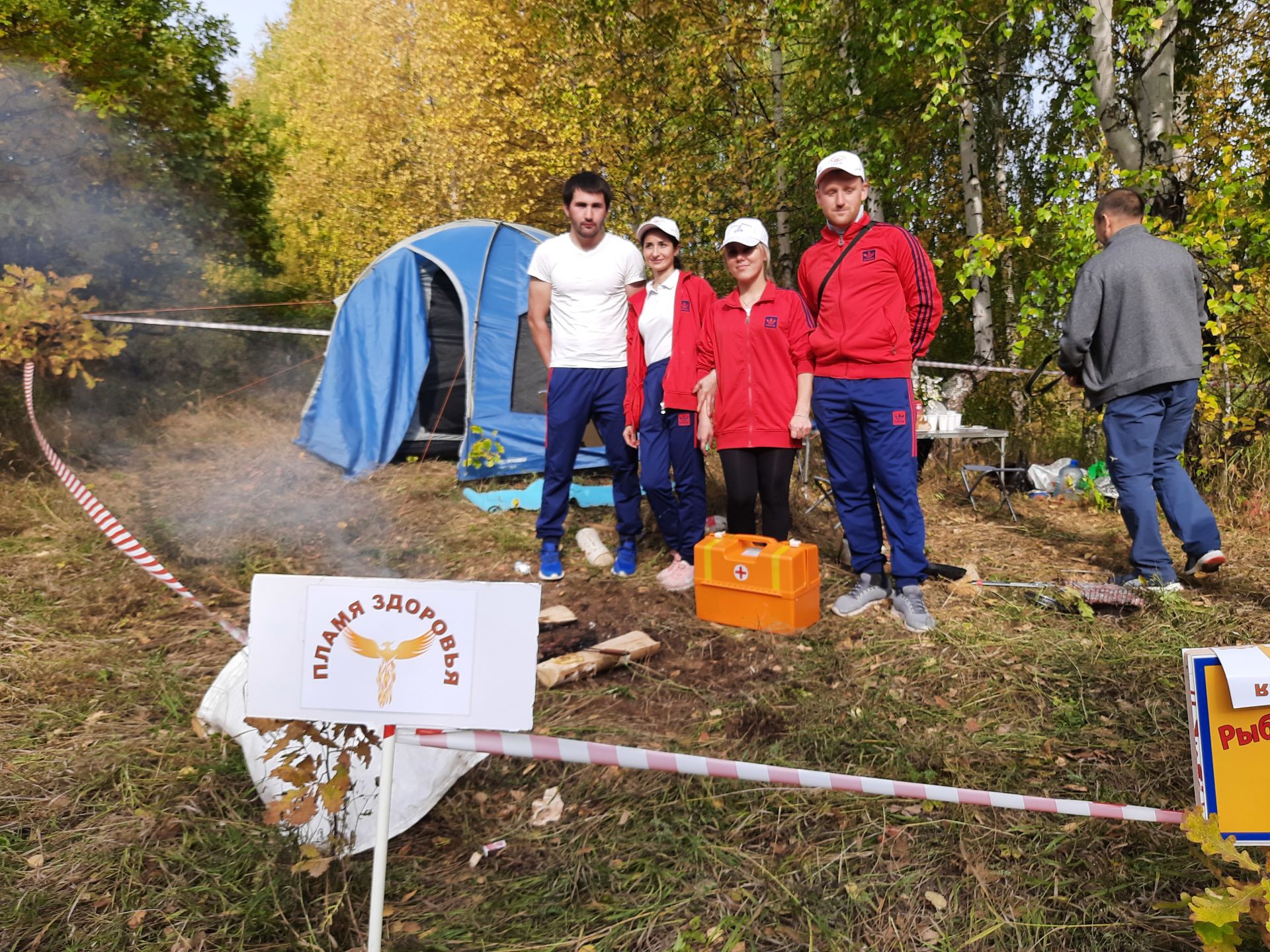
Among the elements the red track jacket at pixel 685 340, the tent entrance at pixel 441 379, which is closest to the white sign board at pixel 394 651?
the red track jacket at pixel 685 340

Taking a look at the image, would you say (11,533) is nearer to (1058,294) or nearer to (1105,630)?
(1105,630)

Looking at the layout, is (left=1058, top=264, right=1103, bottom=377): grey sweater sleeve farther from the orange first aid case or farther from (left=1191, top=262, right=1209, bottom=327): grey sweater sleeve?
the orange first aid case

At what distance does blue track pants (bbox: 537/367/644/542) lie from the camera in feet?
13.8

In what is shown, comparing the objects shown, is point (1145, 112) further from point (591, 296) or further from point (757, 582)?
point (757, 582)

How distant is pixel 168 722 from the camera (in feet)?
8.78

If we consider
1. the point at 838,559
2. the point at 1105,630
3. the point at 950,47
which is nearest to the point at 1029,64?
the point at 950,47

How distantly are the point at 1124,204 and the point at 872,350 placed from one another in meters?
1.53

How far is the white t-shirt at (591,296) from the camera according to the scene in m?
4.16

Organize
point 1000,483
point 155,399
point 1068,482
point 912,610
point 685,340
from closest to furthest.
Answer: point 912,610, point 685,340, point 1000,483, point 1068,482, point 155,399

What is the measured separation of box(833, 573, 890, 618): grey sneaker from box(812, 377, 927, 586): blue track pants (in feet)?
0.51

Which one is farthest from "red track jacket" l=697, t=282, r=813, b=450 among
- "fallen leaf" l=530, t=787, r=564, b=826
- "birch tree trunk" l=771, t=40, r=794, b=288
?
"birch tree trunk" l=771, t=40, r=794, b=288

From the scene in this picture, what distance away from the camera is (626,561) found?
14.6 ft

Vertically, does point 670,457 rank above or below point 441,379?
below

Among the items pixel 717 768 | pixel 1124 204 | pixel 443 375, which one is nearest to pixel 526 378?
pixel 443 375
